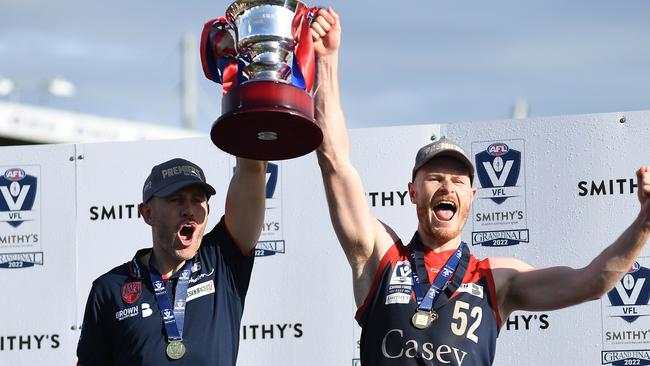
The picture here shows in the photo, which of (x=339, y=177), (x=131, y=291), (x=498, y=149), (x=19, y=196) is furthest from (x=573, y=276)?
(x=19, y=196)

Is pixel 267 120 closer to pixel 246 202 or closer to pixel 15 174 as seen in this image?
pixel 246 202

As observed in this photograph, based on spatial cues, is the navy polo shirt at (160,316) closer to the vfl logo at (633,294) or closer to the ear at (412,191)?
the ear at (412,191)

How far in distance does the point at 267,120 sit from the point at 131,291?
3.49 feet

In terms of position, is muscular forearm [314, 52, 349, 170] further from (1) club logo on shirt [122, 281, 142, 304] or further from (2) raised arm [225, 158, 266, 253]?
(1) club logo on shirt [122, 281, 142, 304]

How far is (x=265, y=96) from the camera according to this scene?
4809mm

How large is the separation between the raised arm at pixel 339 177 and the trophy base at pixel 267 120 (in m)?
0.14

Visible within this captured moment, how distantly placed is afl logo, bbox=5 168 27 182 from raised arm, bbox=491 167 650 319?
2763 mm

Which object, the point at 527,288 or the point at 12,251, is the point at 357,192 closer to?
the point at 527,288

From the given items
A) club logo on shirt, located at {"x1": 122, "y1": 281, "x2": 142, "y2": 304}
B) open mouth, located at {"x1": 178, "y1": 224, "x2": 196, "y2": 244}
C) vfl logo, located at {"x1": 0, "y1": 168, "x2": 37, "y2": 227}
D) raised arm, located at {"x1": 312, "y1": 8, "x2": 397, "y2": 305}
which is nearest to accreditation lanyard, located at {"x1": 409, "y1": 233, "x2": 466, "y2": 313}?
raised arm, located at {"x1": 312, "y1": 8, "x2": 397, "y2": 305}

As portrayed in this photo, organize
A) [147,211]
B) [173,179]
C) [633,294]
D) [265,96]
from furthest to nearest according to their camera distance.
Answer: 1. [633,294]
2. [147,211]
3. [173,179]
4. [265,96]

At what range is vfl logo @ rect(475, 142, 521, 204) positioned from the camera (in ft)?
20.8

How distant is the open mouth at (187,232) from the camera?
216 inches

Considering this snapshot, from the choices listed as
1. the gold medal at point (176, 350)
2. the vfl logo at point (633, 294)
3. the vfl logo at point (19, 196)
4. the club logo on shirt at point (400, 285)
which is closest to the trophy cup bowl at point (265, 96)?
the club logo on shirt at point (400, 285)

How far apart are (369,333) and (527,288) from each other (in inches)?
25.2
